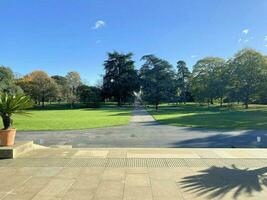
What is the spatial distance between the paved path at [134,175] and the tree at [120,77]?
219 ft

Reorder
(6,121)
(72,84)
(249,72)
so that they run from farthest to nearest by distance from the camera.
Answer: (72,84)
(249,72)
(6,121)

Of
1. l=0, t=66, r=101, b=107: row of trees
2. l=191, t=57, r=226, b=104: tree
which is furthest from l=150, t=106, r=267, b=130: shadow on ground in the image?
l=0, t=66, r=101, b=107: row of trees

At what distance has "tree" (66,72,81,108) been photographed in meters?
73.2

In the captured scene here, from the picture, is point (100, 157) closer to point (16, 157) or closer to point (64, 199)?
point (16, 157)

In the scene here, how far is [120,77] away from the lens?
75062 mm

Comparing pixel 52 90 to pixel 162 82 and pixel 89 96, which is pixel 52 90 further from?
pixel 162 82

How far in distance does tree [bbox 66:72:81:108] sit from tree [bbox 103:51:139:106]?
769cm

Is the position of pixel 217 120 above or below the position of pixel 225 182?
below

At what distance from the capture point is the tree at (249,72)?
155 ft

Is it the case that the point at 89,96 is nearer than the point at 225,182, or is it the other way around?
the point at 225,182

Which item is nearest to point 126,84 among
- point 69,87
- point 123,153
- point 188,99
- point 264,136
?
point 69,87

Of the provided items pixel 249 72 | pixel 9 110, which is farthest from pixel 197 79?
pixel 9 110

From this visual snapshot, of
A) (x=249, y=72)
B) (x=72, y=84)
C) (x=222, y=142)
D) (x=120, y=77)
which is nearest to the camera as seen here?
(x=222, y=142)

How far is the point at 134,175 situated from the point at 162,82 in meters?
54.0
